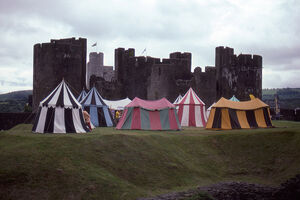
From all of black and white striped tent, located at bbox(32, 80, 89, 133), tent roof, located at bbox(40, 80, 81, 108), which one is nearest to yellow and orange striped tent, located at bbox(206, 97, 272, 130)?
black and white striped tent, located at bbox(32, 80, 89, 133)

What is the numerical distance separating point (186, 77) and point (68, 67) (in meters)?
13.1

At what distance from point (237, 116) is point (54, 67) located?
61.9ft

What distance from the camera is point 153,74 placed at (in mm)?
43031

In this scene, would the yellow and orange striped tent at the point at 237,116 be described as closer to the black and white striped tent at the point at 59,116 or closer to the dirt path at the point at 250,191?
the black and white striped tent at the point at 59,116

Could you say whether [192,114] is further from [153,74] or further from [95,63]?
[95,63]

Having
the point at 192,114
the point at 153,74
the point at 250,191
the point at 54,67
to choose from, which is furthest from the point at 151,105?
the point at 153,74

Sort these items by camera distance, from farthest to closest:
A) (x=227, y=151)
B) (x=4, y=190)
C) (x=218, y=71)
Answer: (x=218, y=71), (x=227, y=151), (x=4, y=190)

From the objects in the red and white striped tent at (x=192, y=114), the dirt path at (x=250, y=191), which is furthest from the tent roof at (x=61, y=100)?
the red and white striped tent at (x=192, y=114)

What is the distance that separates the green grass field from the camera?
15.8 m

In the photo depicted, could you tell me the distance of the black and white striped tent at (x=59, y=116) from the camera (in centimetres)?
2334

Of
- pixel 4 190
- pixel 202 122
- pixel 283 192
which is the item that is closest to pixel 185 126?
pixel 202 122

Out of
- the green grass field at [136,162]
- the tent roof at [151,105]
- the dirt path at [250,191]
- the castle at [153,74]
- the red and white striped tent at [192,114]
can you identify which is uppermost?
the castle at [153,74]

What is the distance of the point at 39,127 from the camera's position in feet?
76.8

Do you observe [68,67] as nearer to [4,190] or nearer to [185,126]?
[185,126]
